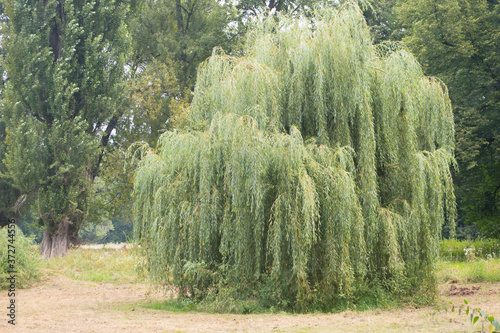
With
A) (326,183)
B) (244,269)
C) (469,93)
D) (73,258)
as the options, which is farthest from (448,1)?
(73,258)

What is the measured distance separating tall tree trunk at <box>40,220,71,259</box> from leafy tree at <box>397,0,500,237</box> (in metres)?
15.0

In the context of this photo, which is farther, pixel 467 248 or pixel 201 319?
pixel 467 248

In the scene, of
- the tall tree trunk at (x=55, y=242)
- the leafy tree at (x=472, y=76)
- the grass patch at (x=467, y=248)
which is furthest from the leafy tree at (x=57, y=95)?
the grass patch at (x=467, y=248)

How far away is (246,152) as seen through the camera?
286 inches

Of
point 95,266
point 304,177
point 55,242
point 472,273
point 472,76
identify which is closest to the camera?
point 304,177

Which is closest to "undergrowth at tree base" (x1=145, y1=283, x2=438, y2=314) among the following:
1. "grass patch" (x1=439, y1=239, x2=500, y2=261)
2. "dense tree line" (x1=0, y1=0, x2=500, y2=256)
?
"grass patch" (x1=439, y1=239, x2=500, y2=261)

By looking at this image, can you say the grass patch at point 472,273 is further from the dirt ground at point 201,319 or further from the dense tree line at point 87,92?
the dense tree line at point 87,92

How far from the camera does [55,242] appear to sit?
54.5 ft

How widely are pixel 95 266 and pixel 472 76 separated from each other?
1525 centimetres

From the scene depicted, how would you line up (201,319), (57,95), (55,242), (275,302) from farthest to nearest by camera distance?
1. (55,242)
2. (57,95)
3. (275,302)
4. (201,319)

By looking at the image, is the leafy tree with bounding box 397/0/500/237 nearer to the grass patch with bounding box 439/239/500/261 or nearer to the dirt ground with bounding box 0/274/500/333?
the grass patch with bounding box 439/239/500/261

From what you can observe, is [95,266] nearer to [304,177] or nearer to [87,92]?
[87,92]

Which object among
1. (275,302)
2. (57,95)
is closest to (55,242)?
(57,95)

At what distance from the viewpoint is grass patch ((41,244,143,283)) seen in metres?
13.6
